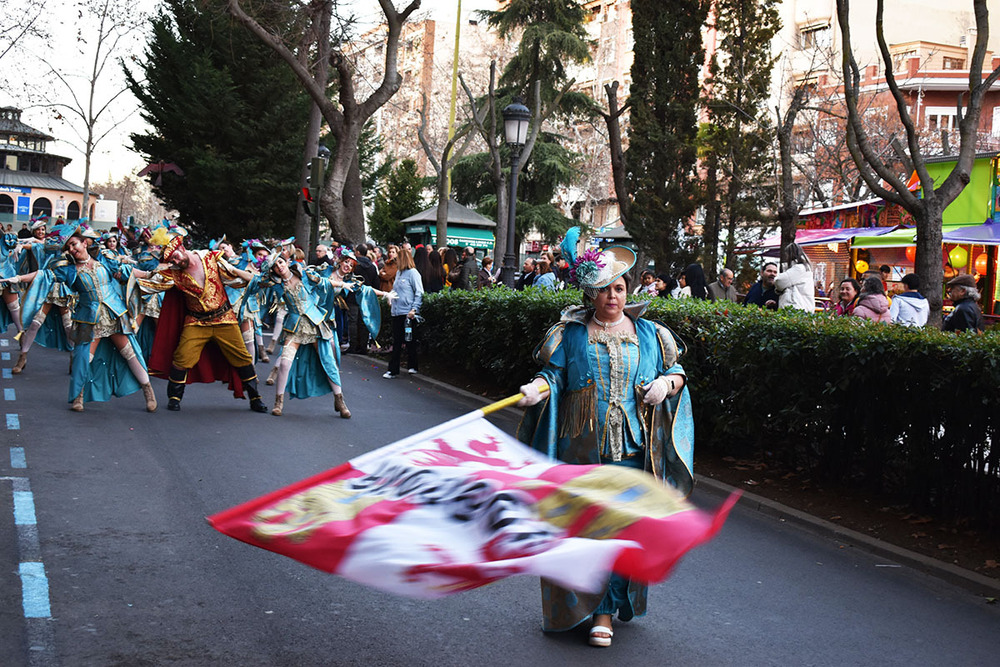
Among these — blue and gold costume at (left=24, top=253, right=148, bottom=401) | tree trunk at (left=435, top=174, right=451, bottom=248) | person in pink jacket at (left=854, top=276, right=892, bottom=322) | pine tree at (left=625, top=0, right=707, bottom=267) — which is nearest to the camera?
person in pink jacket at (left=854, top=276, right=892, bottom=322)

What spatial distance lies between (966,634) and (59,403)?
31.3 feet

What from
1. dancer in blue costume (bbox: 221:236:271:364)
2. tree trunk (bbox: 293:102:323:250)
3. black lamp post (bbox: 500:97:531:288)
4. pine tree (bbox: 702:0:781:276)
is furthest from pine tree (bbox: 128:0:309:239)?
dancer in blue costume (bbox: 221:236:271:364)

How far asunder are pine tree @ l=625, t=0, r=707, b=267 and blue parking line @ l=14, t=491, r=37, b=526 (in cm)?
1862

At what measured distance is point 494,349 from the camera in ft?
48.3

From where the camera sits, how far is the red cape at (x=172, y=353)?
12.0 metres

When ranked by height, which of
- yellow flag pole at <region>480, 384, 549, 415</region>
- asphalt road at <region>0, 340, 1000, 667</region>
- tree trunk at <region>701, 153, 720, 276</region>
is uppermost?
tree trunk at <region>701, 153, 720, 276</region>

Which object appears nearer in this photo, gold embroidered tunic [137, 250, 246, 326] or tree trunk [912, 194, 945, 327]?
tree trunk [912, 194, 945, 327]

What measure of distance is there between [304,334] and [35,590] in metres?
6.50

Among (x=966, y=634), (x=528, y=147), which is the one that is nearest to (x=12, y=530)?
(x=966, y=634)

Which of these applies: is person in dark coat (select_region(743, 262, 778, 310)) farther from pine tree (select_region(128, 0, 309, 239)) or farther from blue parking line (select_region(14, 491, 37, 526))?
pine tree (select_region(128, 0, 309, 239))

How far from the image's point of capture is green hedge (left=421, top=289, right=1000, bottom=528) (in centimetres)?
728

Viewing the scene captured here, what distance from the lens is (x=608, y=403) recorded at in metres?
5.28

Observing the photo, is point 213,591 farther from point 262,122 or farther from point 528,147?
point 262,122

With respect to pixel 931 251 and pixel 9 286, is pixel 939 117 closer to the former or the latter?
pixel 931 251
